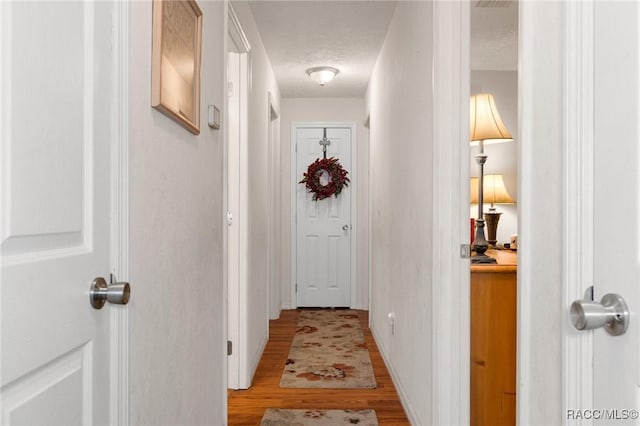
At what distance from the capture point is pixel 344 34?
3361 mm

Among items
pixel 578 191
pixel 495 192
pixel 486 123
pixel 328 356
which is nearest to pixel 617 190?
pixel 578 191

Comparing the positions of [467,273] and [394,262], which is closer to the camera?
[467,273]

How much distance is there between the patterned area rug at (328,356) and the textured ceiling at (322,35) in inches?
92.5

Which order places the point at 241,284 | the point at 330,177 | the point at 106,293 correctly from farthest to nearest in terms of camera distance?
the point at 330,177 < the point at 241,284 < the point at 106,293

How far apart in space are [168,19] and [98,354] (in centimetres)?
96

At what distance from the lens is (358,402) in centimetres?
275

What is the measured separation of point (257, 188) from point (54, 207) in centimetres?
262

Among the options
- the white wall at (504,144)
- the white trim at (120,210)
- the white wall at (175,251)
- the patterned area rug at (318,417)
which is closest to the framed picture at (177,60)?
the white wall at (175,251)

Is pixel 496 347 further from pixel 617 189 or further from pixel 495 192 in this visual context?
pixel 495 192

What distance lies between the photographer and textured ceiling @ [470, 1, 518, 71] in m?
2.86

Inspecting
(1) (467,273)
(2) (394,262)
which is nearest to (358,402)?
(2) (394,262)

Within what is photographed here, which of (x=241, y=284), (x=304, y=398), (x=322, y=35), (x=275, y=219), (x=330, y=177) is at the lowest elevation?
(x=304, y=398)

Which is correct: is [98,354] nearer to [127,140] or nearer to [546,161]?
[127,140]

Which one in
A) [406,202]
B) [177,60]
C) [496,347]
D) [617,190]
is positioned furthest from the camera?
[406,202]
